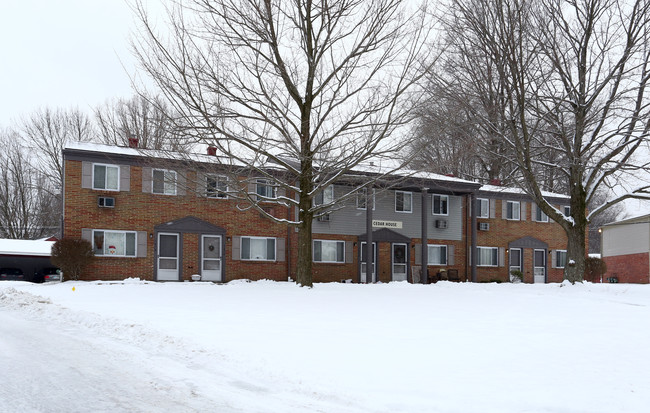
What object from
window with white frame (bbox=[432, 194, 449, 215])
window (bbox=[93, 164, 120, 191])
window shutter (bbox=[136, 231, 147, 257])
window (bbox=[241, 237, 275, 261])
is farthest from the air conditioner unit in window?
window with white frame (bbox=[432, 194, 449, 215])

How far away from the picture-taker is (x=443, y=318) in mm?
11852

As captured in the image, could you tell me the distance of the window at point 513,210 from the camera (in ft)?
110

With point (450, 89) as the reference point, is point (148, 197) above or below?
below

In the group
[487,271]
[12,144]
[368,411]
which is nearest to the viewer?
[368,411]

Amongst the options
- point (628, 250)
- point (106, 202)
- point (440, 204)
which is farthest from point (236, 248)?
point (628, 250)

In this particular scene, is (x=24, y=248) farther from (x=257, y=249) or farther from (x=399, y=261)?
(x=399, y=261)

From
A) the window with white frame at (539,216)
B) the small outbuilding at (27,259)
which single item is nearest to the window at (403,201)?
the window with white frame at (539,216)

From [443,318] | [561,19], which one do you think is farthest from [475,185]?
[443,318]

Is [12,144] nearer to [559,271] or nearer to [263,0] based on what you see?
→ [263,0]

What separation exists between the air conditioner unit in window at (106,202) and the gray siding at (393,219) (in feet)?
30.4

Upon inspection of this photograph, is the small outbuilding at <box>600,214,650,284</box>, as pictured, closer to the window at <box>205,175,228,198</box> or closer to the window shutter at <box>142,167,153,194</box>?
the window at <box>205,175,228,198</box>

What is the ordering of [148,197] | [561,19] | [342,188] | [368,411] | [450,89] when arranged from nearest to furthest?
1. [368,411]
2. [450,89]
3. [561,19]
4. [148,197]
5. [342,188]

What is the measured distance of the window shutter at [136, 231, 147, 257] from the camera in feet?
79.9

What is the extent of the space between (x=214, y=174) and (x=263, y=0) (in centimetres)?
541
